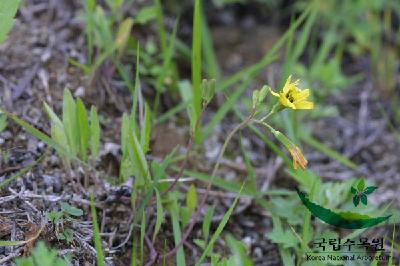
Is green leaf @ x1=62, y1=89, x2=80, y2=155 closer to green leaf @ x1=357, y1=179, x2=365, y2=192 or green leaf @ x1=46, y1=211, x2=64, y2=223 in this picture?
green leaf @ x1=46, y1=211, x2=64, y2=223

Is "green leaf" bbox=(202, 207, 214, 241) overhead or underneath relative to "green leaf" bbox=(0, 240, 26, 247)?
underneath

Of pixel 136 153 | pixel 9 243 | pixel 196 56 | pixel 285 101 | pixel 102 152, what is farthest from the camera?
pixel 102 152

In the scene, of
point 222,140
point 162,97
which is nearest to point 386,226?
point 222,140

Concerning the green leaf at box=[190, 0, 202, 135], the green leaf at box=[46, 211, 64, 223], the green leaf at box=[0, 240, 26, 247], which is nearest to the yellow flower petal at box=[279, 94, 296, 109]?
the green leaf at box=[190, 0, 202, 135]

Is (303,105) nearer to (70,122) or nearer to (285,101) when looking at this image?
(285,101)

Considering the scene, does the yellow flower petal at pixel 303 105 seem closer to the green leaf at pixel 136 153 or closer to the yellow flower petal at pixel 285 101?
the yellow flower petal at pixel 285 101

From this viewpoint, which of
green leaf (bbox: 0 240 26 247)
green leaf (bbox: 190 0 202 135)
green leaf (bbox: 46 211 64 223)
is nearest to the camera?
green leaf (bbox: 0 240 26 247)

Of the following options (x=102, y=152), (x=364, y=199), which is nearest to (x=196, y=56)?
(x=102, y=152)
